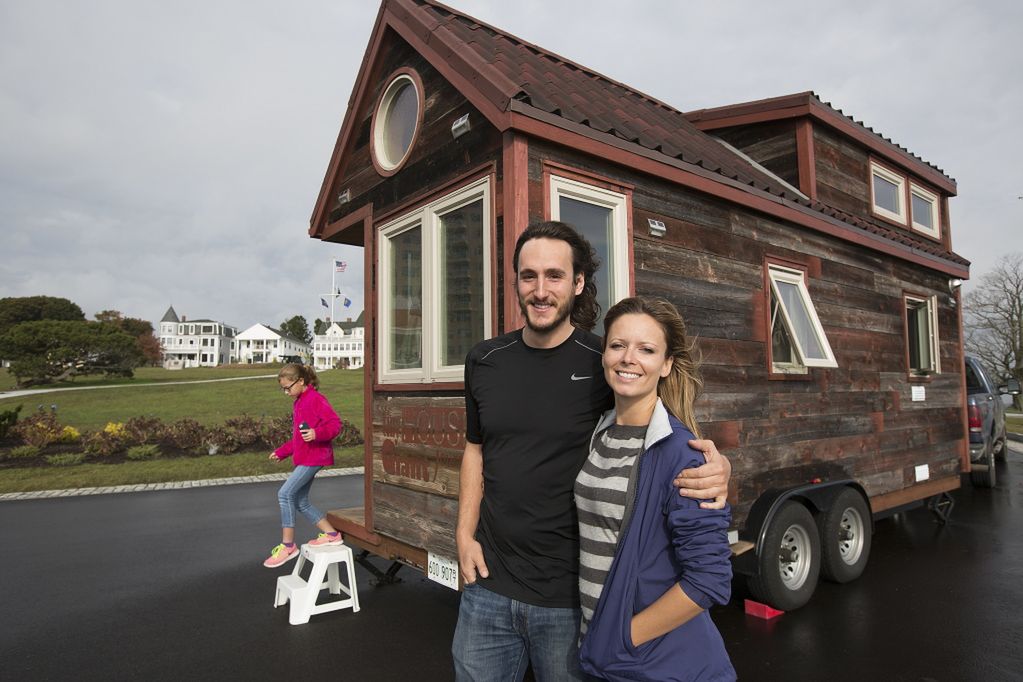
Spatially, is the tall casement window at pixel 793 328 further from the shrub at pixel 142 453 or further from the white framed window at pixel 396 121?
the shrub at pixel 142 453

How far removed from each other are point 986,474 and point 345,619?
10793 mm

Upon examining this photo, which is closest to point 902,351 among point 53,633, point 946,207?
point 946,207

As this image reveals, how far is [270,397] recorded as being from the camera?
30.8 meters

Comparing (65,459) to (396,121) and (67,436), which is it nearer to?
(67,436)

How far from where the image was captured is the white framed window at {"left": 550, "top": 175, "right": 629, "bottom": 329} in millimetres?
3924

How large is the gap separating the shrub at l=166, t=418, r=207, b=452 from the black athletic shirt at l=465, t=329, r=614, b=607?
1501 cm

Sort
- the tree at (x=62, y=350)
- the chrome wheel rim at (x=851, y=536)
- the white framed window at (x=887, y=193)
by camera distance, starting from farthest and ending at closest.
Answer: the tree at (x=62, y=350) < the white framed window at (x=887, y=193) < the chrome wheel rim at (x=851, y=536)

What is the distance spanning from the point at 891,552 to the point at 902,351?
2.15 m

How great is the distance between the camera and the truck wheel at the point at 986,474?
10383 millimetres

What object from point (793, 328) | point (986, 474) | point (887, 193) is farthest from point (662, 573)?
point (986, 474)

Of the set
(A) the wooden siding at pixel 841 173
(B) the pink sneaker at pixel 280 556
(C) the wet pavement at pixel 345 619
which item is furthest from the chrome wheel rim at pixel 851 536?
(B) the pink sneaker at pixel 280 556

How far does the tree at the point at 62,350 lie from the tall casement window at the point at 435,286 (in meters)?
42.9

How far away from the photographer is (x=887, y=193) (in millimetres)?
8477

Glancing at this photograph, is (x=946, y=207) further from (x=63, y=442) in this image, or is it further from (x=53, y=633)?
(x=63, y=442)
